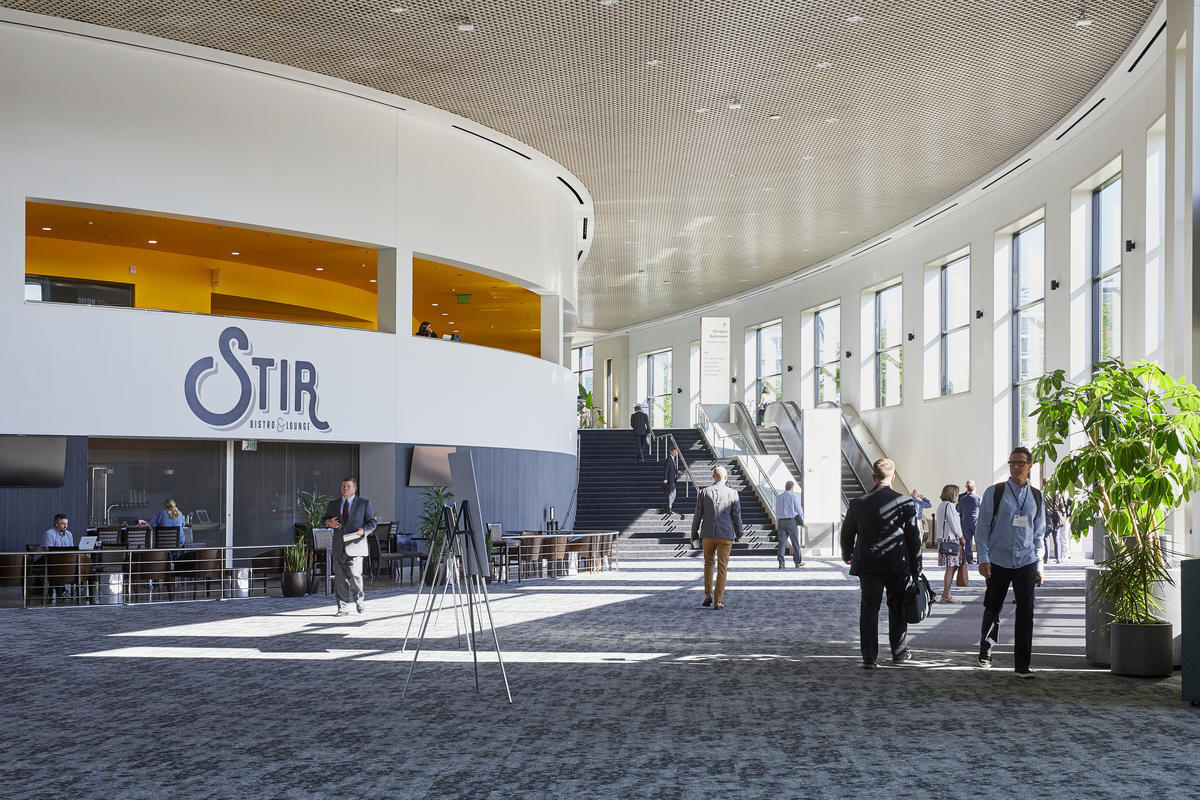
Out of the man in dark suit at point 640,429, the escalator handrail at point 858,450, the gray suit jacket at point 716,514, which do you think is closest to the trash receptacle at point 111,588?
the gray suit jacket at point 716,514

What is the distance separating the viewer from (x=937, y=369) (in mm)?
25391

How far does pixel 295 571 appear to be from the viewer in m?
14.2

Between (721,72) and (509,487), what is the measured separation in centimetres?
746

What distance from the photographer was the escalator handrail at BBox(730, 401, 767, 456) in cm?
2869

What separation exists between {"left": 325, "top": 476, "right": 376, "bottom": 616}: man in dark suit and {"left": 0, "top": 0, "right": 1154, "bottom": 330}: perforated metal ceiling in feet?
18.5

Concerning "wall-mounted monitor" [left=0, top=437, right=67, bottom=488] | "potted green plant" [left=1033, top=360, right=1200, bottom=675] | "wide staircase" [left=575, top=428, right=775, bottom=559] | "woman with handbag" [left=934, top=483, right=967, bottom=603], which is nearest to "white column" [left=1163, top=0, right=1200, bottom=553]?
"potted green plant" [left=1033, top=360, right=1200, bottom=675]

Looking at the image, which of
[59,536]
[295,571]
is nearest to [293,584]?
[295,571]

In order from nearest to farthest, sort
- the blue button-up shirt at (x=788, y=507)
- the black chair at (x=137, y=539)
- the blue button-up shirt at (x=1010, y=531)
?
the blue button-up shirt at (x=1010, y=531) < the black chair at (x=137, y=539) < the blue button-up shirt at (x=788, y=507)

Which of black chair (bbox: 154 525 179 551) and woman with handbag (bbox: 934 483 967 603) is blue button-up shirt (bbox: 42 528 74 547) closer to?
black chair (bbox: 154 525 179 551)

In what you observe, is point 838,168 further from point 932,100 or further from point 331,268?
point 331,268

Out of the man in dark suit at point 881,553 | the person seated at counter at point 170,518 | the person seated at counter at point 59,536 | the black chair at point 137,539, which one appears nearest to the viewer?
the man in dark suit at point 881,553

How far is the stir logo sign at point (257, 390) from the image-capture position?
15023 mm

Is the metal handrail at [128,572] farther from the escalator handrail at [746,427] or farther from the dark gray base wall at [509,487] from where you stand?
the escalator handrail at [746,427]

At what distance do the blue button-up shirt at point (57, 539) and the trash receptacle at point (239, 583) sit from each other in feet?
6.26
